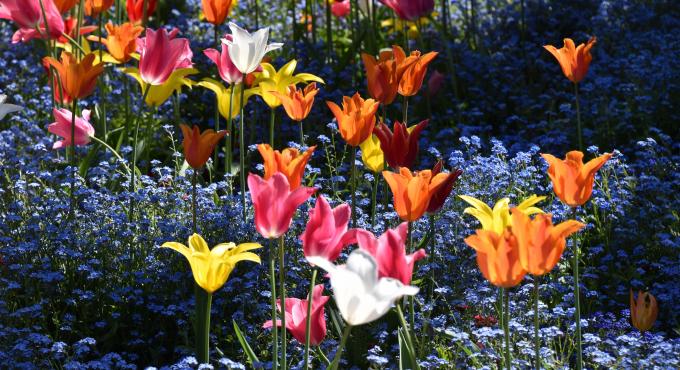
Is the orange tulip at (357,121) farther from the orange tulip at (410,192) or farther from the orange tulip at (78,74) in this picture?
the orange tulip at (78,74)

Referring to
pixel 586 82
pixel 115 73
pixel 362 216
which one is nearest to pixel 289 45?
pixel 115 73

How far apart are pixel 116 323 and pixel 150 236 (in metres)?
0.40

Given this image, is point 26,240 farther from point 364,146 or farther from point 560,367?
point 560,367

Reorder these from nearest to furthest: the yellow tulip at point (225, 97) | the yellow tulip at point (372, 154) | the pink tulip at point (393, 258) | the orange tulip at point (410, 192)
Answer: the pink tulip at point (393, 258)
the orange tulip at point (410, 192)
the yellow tulip at point (372, 154)
the yellow tulip at point (225, 97)

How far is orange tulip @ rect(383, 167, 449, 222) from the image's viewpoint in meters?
2.23

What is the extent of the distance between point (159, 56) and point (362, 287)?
5.94 feet

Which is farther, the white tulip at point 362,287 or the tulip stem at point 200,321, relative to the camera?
the tulip stem at point 200,321

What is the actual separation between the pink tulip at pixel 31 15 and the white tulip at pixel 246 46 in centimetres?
109

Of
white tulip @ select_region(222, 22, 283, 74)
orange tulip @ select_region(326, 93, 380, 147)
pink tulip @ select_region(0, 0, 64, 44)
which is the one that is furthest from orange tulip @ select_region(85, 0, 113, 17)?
orange tulip @ select_region(326, 93, 380, 147)

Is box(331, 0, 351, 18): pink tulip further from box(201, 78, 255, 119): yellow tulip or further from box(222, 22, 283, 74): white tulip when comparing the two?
box(222, 22, 283, 74): white tulip

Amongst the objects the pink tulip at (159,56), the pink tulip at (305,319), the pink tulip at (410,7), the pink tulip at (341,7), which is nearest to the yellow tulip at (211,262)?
the pink tulip at (305,319)

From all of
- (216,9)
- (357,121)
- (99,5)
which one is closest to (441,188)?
(357,121)

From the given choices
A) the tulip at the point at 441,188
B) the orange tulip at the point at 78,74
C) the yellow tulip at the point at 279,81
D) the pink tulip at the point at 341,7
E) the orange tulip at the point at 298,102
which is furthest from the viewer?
the pink tulip at the point at 341,7

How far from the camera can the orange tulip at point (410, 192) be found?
223 centimetres
